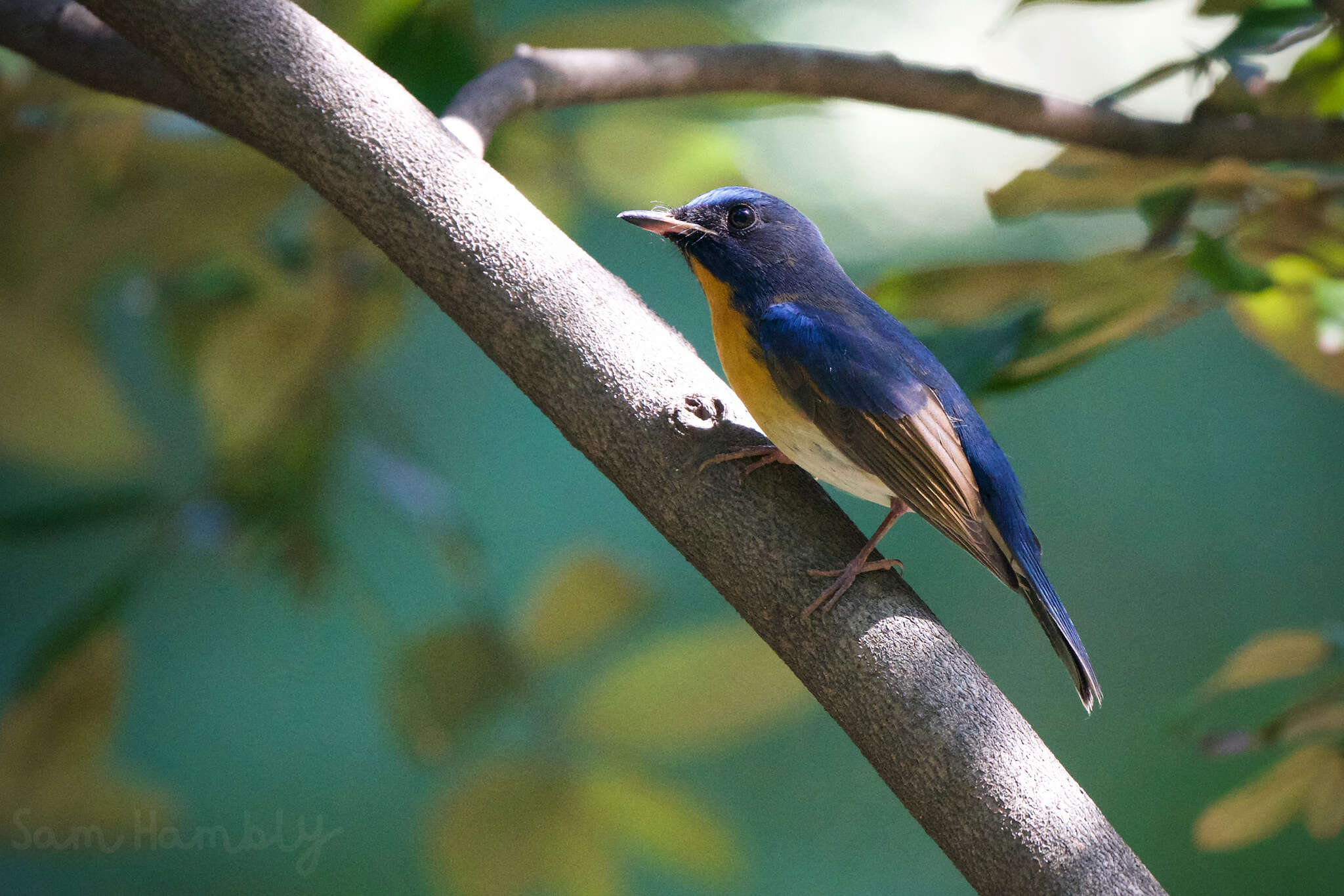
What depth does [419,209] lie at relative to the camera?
114 cm

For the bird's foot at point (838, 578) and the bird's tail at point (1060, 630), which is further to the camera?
the bird's tail at point (1060, 630)

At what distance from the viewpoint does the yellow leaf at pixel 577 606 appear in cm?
243

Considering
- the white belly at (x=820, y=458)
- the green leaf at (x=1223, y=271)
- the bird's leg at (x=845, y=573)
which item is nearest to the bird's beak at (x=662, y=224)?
the white belly at (x=820, y=458)

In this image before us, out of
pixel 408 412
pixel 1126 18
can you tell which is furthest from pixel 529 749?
pixel 1126 18

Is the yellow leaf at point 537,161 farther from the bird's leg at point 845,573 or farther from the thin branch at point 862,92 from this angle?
the bird's leg at point 845,573

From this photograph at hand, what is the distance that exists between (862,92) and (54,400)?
1824mm

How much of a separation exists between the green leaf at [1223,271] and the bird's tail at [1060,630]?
47cm

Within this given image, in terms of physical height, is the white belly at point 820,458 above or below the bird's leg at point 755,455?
below

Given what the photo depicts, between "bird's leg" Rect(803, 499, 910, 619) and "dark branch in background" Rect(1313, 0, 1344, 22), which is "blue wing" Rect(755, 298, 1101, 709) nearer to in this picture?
"bird's leg" Rect(803, 499, 910, 619)

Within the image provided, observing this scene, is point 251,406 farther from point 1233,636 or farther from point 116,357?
point 1233,636

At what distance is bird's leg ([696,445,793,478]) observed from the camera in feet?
3.67

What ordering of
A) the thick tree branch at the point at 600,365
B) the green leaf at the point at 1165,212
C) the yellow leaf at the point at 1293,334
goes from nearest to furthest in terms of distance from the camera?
the thick tree branch at the point at 600,365 → the green leaf at the point at 1165,212 → the yellow leaf at the point at 1293,334
